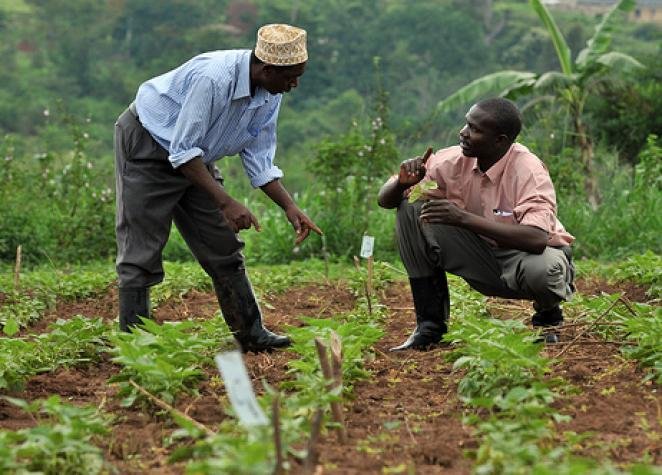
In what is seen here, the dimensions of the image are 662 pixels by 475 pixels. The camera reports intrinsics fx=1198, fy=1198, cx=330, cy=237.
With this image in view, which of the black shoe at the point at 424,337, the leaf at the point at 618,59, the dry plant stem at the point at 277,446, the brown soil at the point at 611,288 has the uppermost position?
the dry plant stem at the point at 277,446

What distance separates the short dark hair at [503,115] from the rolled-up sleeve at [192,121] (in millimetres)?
1145

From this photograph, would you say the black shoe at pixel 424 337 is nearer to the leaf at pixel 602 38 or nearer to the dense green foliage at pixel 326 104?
the dense green foliage at pixel 326 104

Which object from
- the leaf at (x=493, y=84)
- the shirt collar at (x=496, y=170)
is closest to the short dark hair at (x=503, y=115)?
the shirt collar at (x=496, y=170)

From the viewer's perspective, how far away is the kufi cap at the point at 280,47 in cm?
488

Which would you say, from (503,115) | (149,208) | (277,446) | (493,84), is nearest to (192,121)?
(149,208)

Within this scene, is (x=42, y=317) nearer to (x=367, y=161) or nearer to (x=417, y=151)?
(x=367, y=161)

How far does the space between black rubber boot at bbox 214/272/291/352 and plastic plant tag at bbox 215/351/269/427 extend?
2601mm

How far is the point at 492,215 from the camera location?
5.15 m

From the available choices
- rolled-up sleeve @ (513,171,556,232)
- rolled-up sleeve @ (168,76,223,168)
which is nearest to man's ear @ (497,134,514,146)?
rolled-up sleeve @ (513,171,556,232)

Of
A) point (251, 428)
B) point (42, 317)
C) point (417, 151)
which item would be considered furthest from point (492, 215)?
point (417, 151)

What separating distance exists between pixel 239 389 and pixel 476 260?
2569 millimetres

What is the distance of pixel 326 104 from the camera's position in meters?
41.5

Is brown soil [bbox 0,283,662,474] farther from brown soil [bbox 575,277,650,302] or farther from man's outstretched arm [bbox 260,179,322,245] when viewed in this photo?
brown soil [bbox 575,277,650,302]

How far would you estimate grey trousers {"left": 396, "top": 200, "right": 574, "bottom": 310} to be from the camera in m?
5.07
